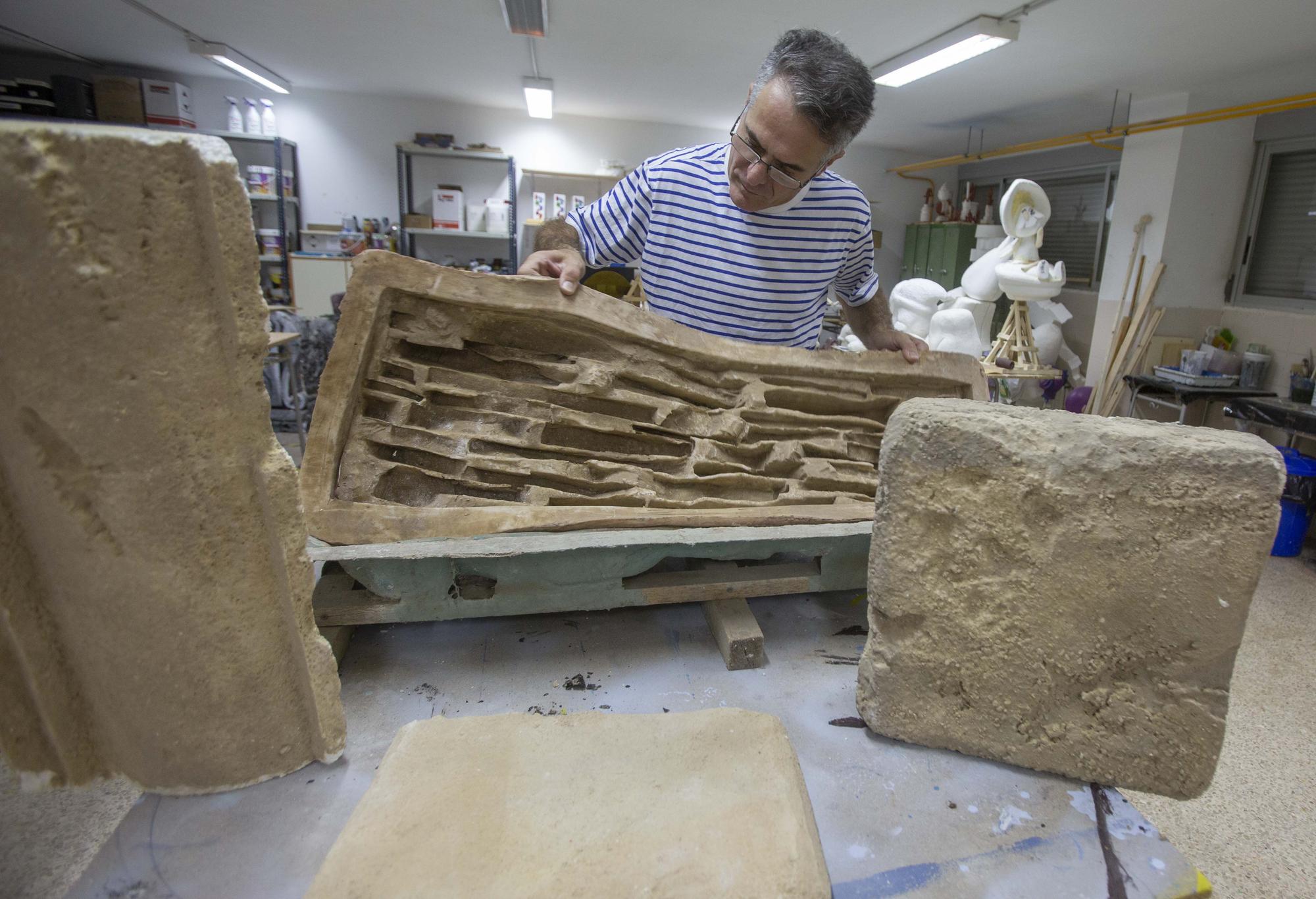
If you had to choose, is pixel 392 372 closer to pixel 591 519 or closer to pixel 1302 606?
pixel 591 519

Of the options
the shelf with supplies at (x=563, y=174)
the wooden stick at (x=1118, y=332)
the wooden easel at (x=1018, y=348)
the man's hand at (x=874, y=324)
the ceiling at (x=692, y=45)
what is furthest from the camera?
the shelf with supplies at (x=563, y=174)

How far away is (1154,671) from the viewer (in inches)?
55.3

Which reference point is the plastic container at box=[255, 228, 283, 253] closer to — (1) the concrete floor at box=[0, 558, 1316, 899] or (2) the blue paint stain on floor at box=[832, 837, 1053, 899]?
(1) the concrete floor at box=[0, 558, 1316, 899]

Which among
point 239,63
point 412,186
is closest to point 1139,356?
point 412,186

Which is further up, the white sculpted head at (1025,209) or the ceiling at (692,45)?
the ceiling at (692,45)

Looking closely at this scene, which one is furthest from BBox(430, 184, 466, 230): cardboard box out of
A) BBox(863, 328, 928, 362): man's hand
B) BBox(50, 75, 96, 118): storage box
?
BBox(863, 328, 928, 362): man's hand

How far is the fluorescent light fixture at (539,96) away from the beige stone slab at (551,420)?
563 centimetres

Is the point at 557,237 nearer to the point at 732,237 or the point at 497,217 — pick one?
Result: the point at 732,237

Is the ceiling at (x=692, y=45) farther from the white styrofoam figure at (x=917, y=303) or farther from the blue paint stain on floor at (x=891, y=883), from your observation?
the blue paint stain on floor at (x=891, y=883)

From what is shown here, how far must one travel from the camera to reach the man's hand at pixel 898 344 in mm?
2572

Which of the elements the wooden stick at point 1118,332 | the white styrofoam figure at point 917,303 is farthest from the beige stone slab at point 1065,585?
the wooden stick at point 1118,332

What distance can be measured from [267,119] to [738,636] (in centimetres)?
859

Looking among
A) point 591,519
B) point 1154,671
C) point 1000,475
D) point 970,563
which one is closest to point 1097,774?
point 1154,671

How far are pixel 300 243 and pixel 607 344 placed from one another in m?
7.46
